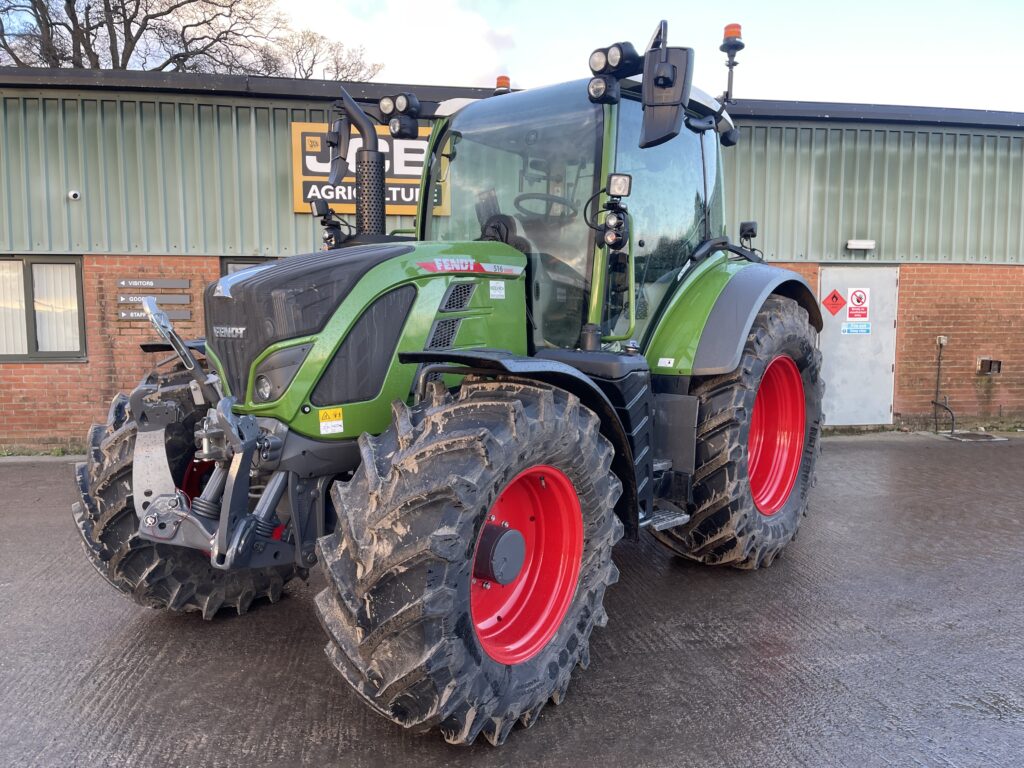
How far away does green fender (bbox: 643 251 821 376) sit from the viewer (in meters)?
4.10

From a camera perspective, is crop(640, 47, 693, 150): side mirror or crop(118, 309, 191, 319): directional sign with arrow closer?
crop(640, 47, 693, 150): side mirror

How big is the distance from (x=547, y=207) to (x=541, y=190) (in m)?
0.09

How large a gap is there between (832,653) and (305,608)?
248cm

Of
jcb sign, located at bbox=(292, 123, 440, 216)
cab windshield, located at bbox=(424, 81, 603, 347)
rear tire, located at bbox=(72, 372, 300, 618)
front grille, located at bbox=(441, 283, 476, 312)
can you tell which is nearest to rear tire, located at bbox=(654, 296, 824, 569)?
cab windshield, located at bbox=(424, 81, 603, 347)

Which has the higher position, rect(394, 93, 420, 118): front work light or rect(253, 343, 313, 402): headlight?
rect(394, 93, 420, 118): front work light

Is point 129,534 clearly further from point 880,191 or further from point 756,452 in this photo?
point 880,191

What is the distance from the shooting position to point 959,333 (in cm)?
952

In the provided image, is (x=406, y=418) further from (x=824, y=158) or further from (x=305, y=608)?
(x=824, y=158)

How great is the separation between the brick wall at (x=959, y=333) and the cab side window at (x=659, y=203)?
5.99 metres

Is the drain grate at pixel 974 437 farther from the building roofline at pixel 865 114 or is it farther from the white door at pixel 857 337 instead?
the building roofline at pixel 865 114

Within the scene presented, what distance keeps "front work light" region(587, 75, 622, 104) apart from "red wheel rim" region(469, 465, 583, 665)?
5.47 ft

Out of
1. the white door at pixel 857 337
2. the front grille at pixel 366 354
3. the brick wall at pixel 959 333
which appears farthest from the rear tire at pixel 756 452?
the brick wall at pixel 959 333

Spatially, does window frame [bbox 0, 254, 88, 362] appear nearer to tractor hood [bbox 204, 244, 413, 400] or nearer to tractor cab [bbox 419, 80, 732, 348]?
tractor cab [bbox 419, 80, 732, 348]

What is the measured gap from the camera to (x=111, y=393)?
8328 mm
